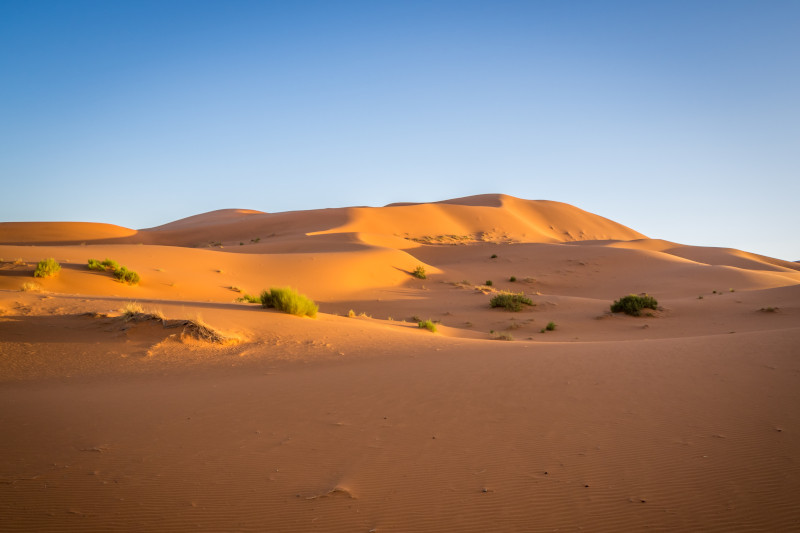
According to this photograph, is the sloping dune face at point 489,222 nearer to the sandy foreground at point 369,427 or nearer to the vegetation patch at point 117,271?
the vegetation patch at point 117,271

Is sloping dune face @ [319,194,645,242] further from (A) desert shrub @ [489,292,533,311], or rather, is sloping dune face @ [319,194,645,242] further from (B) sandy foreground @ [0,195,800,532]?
(B) sandy foreground @ [0,195,800,532]

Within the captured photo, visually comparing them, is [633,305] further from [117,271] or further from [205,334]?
[117,271]

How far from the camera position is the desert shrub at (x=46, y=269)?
611 inches

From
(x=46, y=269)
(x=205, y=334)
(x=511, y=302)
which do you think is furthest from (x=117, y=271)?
(x=511, y=302)

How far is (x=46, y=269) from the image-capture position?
1566 cm

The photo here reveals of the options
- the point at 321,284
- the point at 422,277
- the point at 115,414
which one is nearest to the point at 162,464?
the point at 115,414

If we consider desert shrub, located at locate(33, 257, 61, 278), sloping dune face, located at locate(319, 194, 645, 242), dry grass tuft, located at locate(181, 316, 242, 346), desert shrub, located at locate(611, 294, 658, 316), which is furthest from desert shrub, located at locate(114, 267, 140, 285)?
sloping dune face, located at locate(319, 194, 645, 242)

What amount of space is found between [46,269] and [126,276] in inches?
94.9

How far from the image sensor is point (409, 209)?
69438 mm

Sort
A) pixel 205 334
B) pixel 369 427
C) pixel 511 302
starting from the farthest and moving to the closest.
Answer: pixel 511 302
pixel 205 334
pixel 369 427

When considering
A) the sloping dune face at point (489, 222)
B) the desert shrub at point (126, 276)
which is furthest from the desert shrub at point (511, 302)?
the sloping dune face at point (489, 222)

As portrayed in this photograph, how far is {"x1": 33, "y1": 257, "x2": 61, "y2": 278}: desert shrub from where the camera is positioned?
15508mm

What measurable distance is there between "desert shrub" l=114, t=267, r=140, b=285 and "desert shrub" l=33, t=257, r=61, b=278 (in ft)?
5.91

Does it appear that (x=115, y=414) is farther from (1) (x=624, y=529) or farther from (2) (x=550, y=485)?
(1) (x=624, y=529)
